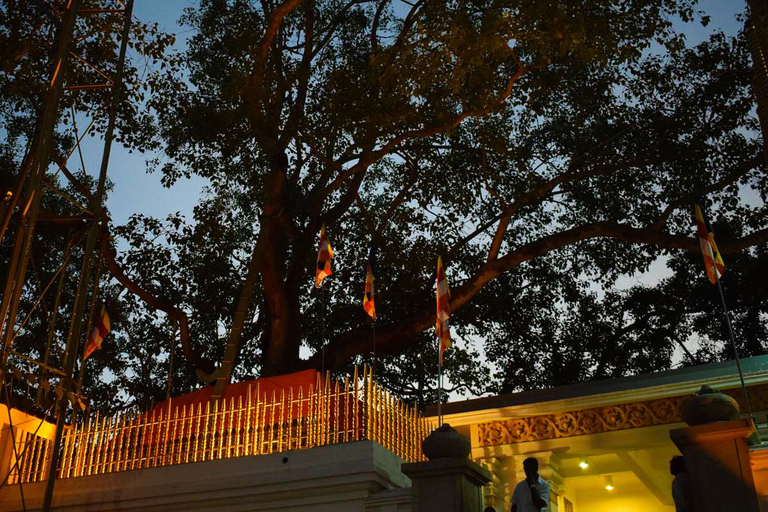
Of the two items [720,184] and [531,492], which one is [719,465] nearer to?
[531,492]

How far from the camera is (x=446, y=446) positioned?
7.98 meters

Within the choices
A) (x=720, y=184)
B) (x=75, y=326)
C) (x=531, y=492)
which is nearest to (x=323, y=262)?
(x=75, y=326)

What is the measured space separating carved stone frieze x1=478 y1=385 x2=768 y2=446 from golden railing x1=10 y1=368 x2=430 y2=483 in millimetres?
1739

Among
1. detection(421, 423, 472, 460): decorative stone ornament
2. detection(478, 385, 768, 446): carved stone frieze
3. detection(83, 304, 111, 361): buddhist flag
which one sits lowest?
detection(421, 423, 472, 460): decorative stone ornament

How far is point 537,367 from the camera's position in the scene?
20.7 metres

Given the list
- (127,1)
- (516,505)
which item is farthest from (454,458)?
(127,1)

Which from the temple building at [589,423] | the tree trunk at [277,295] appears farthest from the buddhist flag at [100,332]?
the temple building at [589,423]

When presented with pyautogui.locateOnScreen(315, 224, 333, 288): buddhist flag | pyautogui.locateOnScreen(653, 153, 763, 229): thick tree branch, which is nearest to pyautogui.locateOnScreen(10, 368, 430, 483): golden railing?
pyautogui.locateOnScreen(315, 224, 333, 288): buddhist flag

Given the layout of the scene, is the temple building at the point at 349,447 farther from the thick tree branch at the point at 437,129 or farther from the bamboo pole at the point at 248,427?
the thick tree branch at the point at 437,129

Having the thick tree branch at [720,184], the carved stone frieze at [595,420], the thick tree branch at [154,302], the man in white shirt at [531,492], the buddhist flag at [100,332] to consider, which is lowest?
the man in white shirt at [531,492]

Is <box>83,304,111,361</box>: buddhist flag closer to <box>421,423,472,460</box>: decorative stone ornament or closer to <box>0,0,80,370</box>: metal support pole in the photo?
<box>0,0,80,370</box>: metal support pole

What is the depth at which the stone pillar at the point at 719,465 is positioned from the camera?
21.5 feet

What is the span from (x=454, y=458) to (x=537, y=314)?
12797 millimetres

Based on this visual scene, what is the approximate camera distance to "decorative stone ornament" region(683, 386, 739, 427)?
22.5ft
